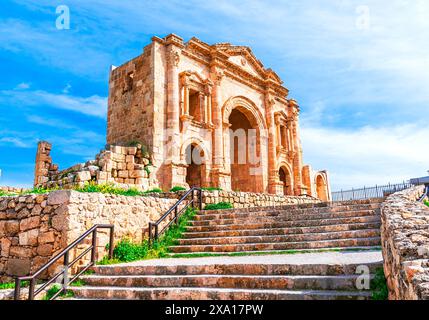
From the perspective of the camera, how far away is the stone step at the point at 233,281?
4539mm

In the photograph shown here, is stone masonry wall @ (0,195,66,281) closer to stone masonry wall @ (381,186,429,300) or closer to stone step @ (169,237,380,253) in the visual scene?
stone step @ (169,237,380,253)

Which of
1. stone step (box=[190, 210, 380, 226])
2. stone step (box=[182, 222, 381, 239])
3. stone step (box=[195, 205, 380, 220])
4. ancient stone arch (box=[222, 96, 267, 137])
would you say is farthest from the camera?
ancient stone arch (box=[222, 96, 267, 137])

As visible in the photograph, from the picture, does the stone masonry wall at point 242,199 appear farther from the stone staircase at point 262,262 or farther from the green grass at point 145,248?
the green grass at point 145,248

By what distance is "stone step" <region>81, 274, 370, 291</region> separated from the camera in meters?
4.54

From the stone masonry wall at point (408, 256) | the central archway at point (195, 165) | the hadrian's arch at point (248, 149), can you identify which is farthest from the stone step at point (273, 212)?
the hadrian's arch at point (248, 149)

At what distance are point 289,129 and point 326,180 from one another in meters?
6.79

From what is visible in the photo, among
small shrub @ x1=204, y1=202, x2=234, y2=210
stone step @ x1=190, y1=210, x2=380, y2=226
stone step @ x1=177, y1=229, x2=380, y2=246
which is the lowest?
stone step @ x1=177, y1=229, x2=380, y2=246

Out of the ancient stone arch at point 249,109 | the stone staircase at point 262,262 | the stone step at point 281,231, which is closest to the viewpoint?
the stone staircase at point 262,262

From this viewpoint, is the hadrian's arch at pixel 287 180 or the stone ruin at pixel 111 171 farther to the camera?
the hadrian's arch at pixel 287 180

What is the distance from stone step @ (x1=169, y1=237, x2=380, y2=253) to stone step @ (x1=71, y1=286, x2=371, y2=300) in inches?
102

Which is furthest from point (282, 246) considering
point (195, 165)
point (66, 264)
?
point (195, 165)

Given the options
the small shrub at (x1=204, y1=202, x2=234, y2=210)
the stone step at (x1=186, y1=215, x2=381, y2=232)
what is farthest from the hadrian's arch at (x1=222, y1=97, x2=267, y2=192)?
the stone step at (x1=186, y1=215, x2=381, y2=232)

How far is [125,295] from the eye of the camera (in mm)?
5355

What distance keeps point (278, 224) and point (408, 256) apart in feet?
18.5
